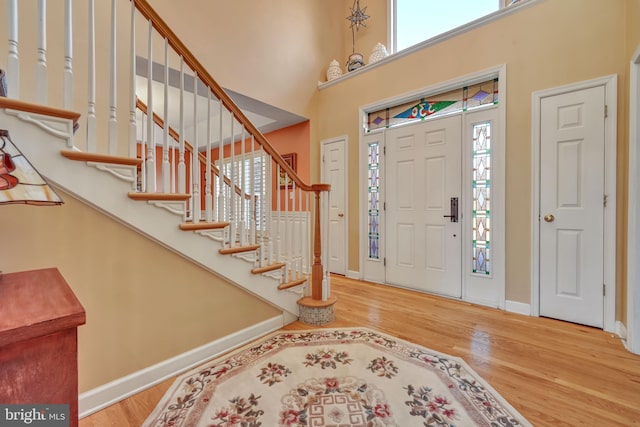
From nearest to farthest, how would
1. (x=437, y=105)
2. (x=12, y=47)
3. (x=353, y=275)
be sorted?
(x=12, y=47), (x=437, y=105), (x=353, y=275)

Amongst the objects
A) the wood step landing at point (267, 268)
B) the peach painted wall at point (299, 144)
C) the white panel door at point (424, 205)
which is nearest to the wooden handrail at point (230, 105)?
the wood step landing at point (267, 268)

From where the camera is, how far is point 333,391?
145 cm

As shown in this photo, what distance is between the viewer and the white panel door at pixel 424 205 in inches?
114

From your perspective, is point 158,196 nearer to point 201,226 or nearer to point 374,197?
point 201,226

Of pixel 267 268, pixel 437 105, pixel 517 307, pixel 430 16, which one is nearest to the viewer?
pixel 267 268

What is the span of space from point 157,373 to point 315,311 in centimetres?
114

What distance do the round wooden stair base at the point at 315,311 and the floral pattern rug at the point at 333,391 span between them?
0.33 m

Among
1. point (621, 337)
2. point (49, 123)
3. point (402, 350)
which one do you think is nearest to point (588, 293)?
point (621, 337)

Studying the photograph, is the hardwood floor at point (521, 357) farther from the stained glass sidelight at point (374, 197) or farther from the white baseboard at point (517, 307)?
the stained glass sidelight at point (374, 197)

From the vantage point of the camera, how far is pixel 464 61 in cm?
279

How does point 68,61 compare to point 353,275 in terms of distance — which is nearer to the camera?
point 68,61

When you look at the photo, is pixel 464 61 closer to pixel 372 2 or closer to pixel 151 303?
pixel 372 2

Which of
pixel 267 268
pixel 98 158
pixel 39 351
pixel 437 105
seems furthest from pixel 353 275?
pixel 39 351

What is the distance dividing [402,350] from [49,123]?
2.30m
